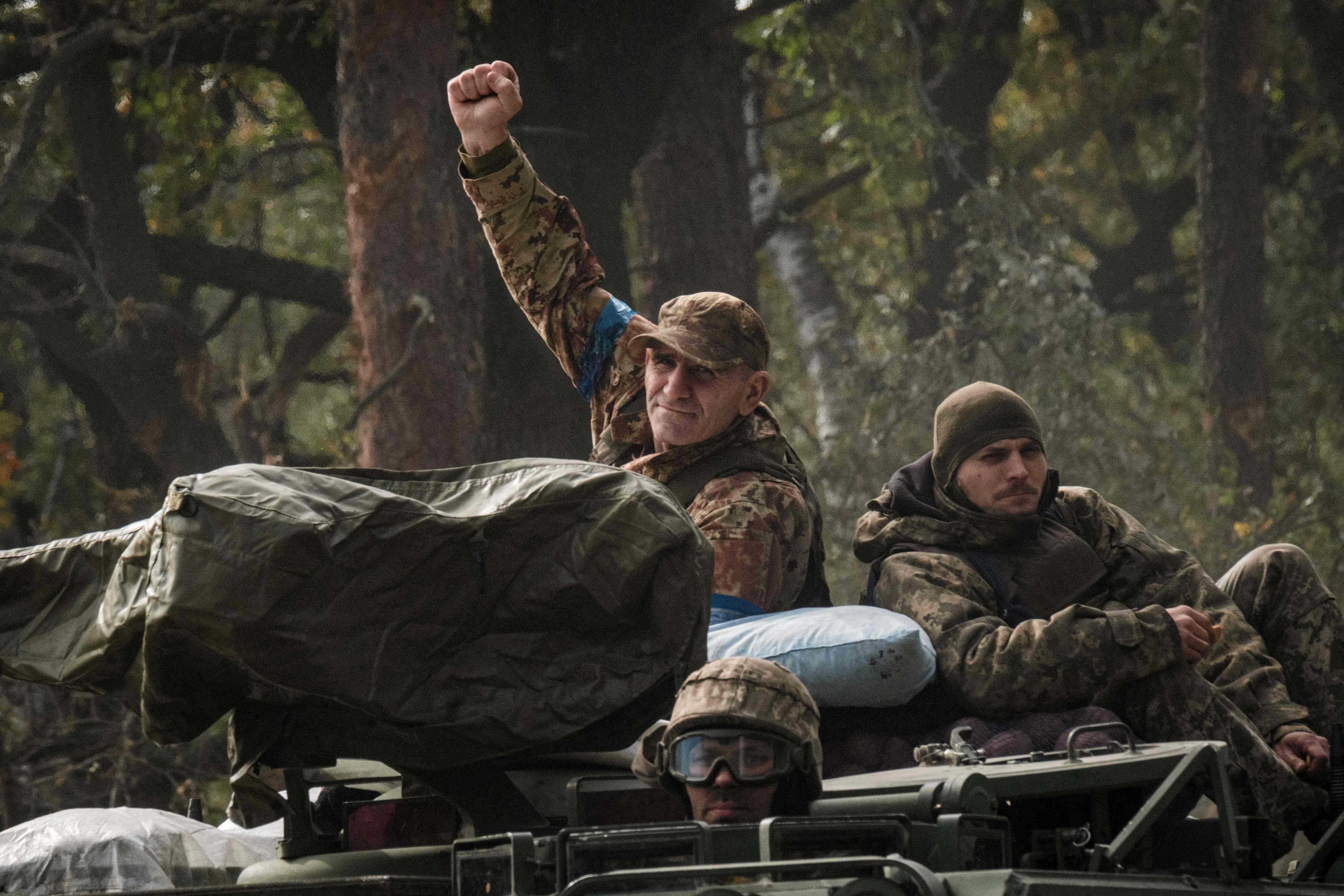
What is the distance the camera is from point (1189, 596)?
215 inches

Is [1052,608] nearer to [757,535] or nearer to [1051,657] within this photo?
[1051,657]

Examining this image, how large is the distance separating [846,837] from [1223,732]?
1617 millimetres

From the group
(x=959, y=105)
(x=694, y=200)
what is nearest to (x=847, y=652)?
(x=694, y=200)

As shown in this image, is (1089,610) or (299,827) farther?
(1089,610)

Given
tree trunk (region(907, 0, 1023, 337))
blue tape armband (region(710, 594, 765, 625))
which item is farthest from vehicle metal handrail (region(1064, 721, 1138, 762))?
tree trunk (region(907, 0, 1023, 337))

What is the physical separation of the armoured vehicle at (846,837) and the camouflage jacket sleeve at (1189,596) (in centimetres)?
35

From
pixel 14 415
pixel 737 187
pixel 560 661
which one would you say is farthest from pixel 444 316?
pixel 560 661

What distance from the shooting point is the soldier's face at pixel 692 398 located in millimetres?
5574

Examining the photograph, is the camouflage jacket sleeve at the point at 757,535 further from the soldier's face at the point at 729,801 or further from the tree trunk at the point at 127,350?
the tree trunk at the point at 127,350

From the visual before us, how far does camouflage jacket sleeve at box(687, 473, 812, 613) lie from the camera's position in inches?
205

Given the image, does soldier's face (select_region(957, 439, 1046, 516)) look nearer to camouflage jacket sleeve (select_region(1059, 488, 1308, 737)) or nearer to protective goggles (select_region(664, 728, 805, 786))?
camouflage jacket sleeve (select_region(1059, 488, 1308, 737))

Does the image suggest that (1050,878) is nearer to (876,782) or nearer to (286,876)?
(876,782)

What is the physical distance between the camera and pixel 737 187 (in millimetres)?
13195

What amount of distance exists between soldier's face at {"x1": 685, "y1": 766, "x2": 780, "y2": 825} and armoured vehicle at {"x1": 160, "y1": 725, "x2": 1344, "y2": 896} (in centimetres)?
15
